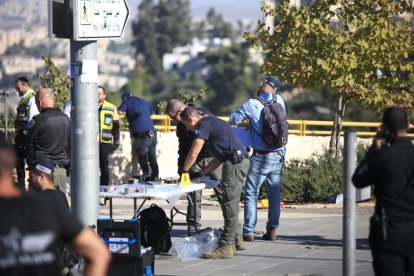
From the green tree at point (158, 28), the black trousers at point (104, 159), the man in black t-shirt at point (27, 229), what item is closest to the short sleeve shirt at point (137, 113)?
the black trousers at point (104, 159)

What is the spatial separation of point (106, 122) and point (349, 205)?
347 inches

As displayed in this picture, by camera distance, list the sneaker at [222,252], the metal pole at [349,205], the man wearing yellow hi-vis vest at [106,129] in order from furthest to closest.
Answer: the man wearing yellow hi-vis vest at [106,129], the sneaker at [222,252], the metal pole at [349,205]

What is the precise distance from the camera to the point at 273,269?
11.0m

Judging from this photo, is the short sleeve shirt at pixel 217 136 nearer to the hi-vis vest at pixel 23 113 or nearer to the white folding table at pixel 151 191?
the white folding table at pixel 151 191

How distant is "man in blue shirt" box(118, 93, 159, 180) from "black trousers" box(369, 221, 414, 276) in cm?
1208

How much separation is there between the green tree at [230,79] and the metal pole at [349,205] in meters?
135

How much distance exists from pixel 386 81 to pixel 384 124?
12700mm

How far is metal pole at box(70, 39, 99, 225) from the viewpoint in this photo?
9820 millimetres

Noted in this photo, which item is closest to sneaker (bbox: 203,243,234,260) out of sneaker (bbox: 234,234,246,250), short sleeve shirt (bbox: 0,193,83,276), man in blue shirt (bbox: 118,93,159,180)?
sneaker (bbox: 234,234,246,250)

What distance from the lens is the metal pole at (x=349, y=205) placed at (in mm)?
8061

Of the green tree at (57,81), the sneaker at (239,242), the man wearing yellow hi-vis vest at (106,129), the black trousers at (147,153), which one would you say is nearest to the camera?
the sneaker at (239,242)

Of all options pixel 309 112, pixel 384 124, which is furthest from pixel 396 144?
pixel 309 112

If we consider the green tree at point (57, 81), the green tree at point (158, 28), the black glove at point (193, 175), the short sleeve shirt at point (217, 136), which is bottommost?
the black glove at point (193, 175)

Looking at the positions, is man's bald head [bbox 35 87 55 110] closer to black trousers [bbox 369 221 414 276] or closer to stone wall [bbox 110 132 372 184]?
black trousers [bbox 369 221 414 276]
